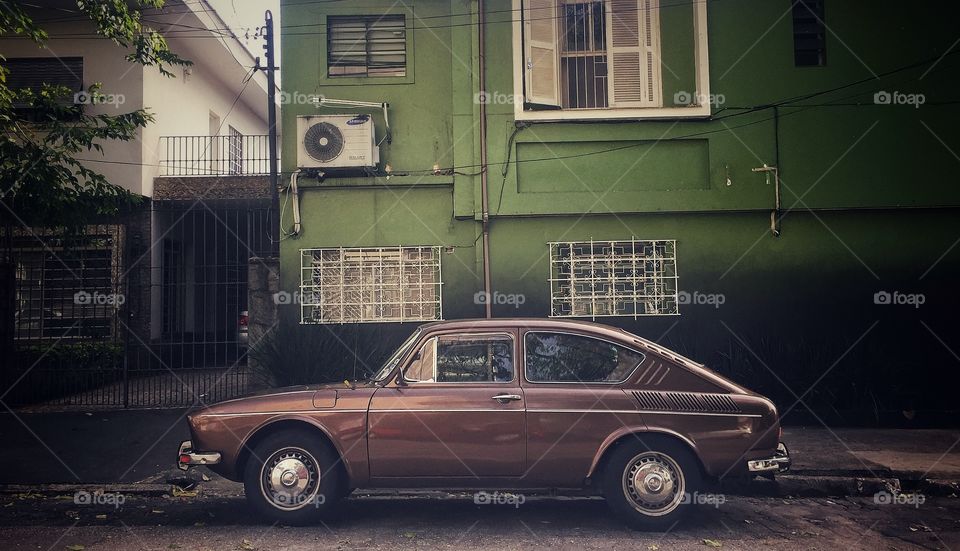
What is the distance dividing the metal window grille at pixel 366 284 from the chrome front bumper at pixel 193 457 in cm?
454

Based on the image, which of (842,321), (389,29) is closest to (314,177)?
(389,29)

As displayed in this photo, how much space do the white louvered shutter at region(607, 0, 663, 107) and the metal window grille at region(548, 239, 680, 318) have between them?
2052 millimetres

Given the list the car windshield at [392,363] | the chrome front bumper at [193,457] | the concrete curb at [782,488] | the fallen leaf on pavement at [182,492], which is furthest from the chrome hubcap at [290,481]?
the fallen leaf on pavement at [182,492]

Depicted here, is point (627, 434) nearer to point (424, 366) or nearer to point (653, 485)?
point (653, 485)

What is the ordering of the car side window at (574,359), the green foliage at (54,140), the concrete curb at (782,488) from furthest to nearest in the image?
the green foliage at (54,140) → the concrete curb at (782,488) → the car side window at (574,359)

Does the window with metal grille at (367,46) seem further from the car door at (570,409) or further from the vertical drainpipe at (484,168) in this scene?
the car door at (570,409)

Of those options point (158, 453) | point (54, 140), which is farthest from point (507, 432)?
point (54, 140)

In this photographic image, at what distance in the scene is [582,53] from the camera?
9.98 meters

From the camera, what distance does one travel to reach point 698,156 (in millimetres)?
9609

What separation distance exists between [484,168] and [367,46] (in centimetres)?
255

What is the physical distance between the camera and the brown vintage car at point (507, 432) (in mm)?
5031

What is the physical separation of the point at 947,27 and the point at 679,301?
17.8 ft

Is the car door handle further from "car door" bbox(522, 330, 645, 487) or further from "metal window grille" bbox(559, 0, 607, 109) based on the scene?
"metal window grille" bbox(559, 0, 607, 109)

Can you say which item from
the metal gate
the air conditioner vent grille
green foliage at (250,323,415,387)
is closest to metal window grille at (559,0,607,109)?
the air conditioner vent grille
